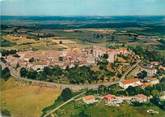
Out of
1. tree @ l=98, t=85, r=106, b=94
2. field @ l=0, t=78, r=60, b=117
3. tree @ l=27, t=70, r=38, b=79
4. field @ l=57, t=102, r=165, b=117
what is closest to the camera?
field @ l=57, t=102, r=165, b=117

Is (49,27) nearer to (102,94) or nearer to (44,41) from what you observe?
(44,41)

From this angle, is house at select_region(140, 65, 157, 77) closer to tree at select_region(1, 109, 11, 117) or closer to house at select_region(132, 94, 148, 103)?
house at select_region(132, 94, 148, 103)

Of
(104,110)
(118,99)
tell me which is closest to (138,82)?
(118,99)

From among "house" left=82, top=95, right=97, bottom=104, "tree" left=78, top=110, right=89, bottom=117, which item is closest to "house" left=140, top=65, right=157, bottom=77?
"house" left=82, top=95, right=97, bottom=104

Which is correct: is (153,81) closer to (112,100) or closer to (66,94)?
(112,100)

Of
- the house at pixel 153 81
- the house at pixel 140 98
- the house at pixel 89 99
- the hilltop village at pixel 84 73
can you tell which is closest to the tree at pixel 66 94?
the hilltop village at pixel 84 73

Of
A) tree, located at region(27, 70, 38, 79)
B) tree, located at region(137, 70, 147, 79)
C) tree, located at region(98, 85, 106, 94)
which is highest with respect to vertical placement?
tree, located at region(137, 70, 147, 79)

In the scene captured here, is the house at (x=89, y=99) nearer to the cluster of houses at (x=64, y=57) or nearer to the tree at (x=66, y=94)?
the tree at (x=66, y=94)
